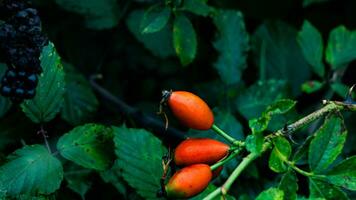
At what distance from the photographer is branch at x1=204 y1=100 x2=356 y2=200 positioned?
4.63 feet

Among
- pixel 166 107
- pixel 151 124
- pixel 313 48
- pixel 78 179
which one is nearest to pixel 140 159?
pixel 78 179

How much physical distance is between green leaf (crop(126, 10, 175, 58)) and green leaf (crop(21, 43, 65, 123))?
66 cm

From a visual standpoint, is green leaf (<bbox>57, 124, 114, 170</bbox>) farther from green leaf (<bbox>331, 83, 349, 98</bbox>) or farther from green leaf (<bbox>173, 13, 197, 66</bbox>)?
green leaf (<bbox>331, 83, 349, 98</bbox>)

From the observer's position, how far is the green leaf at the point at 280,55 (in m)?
2.63

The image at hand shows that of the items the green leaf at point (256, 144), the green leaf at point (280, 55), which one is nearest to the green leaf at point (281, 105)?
the green leaf at point (256, 144)

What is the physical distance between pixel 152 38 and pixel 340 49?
734 millimetres

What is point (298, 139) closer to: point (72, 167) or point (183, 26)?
point (183, 26)

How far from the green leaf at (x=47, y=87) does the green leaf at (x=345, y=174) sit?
0.80 metres

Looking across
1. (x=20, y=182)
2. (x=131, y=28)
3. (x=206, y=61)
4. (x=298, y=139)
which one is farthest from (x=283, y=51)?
(x=20, y=182)

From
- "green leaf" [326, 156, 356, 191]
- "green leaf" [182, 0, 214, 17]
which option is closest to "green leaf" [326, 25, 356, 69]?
"green leaf" [182, 0, 214, 17]

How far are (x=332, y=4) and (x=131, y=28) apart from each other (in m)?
1.16

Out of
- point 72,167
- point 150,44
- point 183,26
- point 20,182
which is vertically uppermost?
point 183,26

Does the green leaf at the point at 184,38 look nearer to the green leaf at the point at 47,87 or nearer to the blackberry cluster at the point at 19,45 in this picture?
the green leaf at the point at 47,87

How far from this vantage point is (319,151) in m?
1.59
